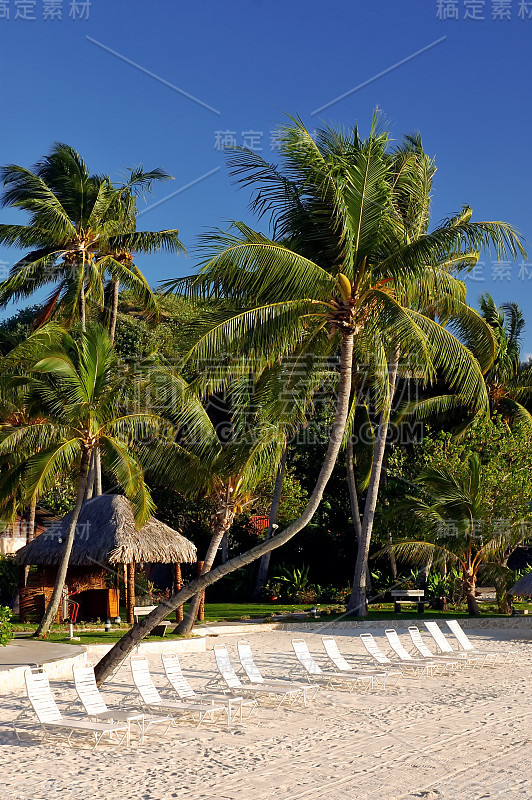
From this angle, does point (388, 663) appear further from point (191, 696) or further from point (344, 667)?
point (191, 696)

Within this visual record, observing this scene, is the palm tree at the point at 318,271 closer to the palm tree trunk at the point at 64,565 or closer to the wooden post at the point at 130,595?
the palm tree trunk at the point at 64,565

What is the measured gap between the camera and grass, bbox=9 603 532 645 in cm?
1798

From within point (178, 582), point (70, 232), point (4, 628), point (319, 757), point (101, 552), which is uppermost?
point (70, 232)

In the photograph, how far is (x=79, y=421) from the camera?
17.6m

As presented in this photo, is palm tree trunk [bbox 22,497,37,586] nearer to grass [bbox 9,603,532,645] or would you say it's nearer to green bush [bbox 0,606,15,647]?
grass [bbox 9,603,532,645]

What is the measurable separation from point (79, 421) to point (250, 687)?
8.13 meters

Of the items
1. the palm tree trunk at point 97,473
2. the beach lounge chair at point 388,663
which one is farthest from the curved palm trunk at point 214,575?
the palm tree trunk at point 97,473

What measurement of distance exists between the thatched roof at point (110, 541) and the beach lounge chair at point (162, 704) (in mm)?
9056

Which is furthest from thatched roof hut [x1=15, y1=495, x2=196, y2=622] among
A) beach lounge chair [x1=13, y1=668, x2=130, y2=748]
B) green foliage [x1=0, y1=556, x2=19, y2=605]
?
beach lounge chair [x1=13, y1=668, x2=130, y2=748]

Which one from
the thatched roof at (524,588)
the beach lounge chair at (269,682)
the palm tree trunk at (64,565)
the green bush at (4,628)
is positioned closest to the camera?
the beach lounge chair at (269,682)

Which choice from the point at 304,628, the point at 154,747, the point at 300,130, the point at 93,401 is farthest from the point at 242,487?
the point at 154,747

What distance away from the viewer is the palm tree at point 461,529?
2153cm

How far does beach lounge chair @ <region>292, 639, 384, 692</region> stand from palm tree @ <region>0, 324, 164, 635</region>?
5.54 metres

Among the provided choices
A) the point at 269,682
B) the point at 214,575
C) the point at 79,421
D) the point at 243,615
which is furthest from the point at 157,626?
the point at 214,575
